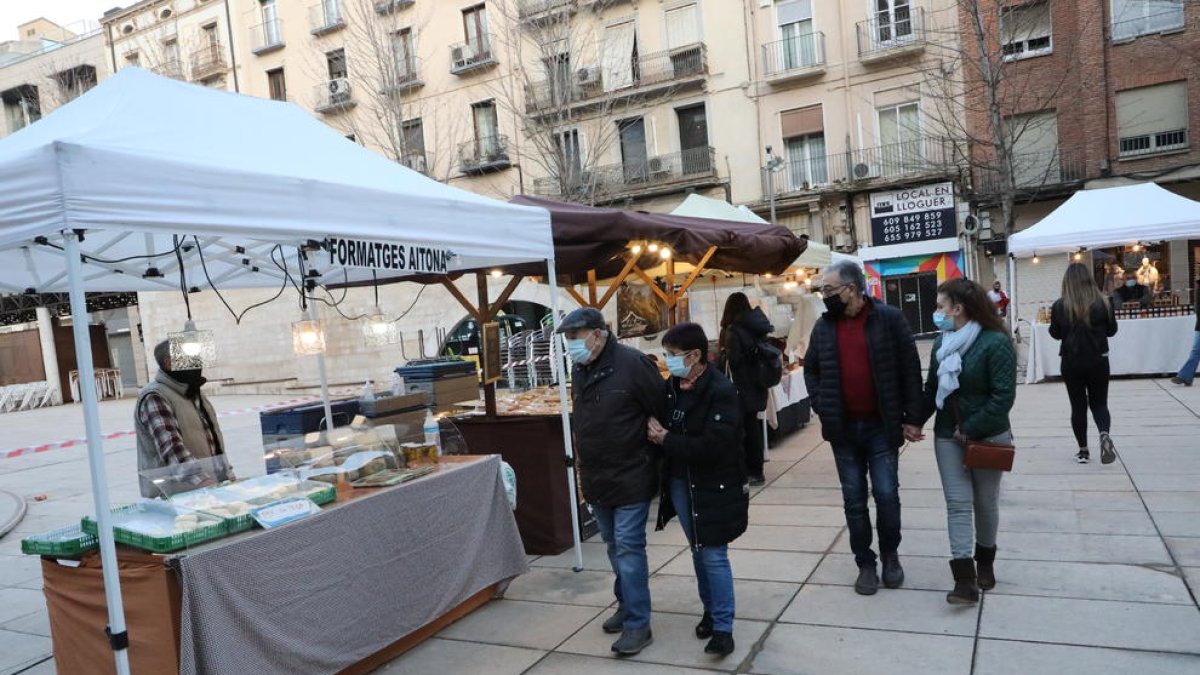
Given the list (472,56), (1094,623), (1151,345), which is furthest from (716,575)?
(472,56)

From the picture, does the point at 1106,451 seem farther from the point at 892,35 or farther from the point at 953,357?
the point at 892,35

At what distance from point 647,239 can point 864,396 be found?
2421mm

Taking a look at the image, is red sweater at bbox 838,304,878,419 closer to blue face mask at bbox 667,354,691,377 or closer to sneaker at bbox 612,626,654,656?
blue face mask at bbox 667,354,691,377

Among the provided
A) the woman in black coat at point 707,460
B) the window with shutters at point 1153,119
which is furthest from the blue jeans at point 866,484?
the window with shutters at point 1153,119

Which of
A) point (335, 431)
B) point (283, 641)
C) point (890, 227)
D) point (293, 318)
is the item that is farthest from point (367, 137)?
point (283, 641)

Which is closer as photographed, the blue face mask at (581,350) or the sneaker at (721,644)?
the sneaker at (721,644)

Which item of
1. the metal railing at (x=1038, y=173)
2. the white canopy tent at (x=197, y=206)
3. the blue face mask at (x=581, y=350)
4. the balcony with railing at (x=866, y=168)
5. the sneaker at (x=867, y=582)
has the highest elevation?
the balcony with railing at (x=866, y=168)

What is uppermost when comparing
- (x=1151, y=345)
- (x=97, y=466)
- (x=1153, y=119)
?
(x=1153, y=119)

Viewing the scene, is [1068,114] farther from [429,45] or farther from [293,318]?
[293,318]

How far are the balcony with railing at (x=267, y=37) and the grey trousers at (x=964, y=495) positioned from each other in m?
30.2

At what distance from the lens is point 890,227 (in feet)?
73.6

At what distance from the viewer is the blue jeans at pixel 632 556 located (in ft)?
12.1

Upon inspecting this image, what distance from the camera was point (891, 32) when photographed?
850 inches

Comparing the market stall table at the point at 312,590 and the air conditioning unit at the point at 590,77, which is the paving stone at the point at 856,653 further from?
the air conditioning unit at the point at 590,77
